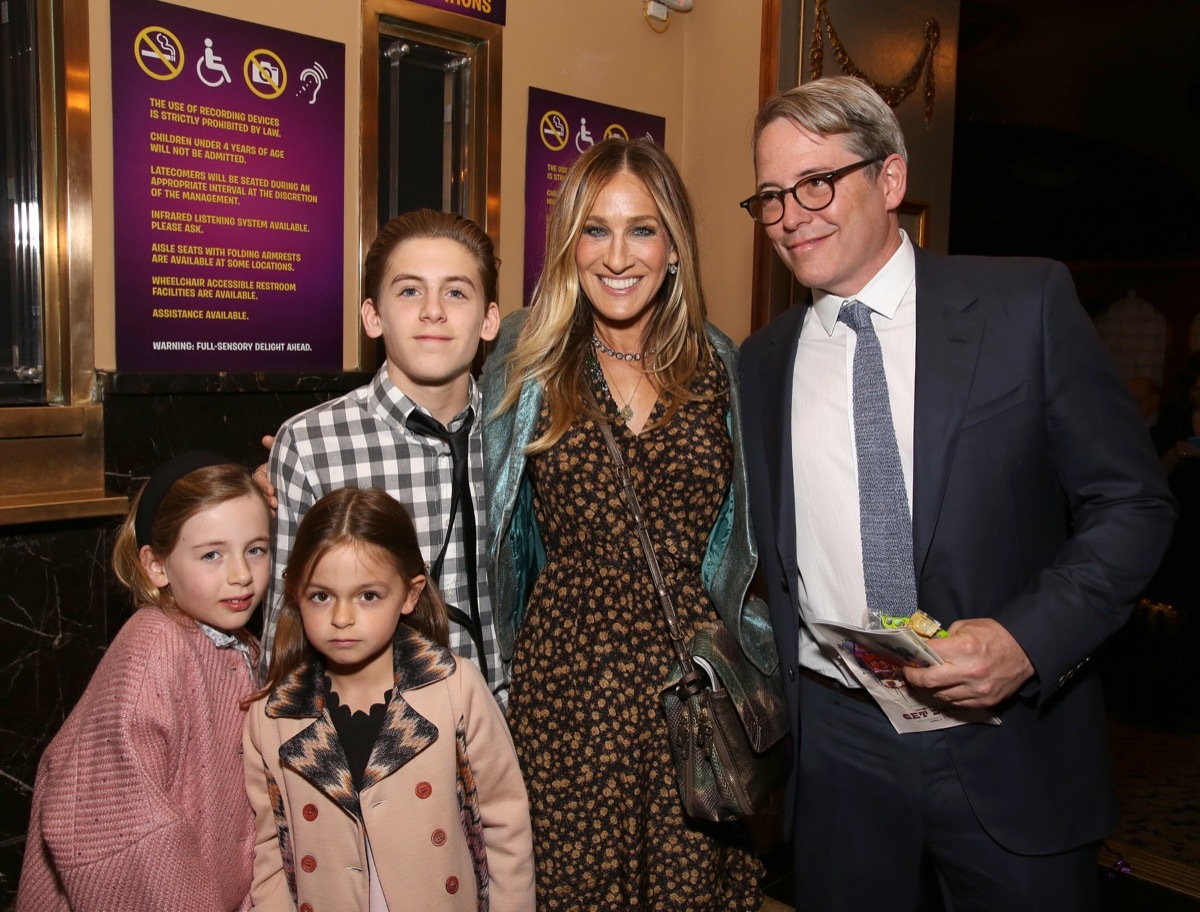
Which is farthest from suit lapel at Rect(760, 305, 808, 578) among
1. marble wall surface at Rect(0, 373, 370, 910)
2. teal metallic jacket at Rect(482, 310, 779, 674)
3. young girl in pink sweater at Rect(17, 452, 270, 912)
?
marble wall surface at Rect(0, 373, 370, 910)

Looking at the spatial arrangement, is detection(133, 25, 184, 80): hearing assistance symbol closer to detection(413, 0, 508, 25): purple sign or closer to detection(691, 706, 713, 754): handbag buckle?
detection(413, 0, 508, 25): purple sign

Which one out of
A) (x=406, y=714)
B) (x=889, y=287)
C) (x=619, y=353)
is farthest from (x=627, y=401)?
(x=406, y=714)

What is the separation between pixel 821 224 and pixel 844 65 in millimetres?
2282

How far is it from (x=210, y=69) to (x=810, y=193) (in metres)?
1.98

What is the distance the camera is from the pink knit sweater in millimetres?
1672

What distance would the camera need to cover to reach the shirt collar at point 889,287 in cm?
190

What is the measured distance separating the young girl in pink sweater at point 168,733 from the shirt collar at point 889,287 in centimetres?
127

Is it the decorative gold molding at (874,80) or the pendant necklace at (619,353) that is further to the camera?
the decorative gold molding at (874,80)

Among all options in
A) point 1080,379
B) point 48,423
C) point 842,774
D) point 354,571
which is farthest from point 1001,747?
point 48,423

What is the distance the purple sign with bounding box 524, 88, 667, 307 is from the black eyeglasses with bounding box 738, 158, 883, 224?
193 cm

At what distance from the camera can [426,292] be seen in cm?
203

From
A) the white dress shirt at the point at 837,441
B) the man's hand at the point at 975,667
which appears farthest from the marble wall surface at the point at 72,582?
the man's hand at the point at 975,667

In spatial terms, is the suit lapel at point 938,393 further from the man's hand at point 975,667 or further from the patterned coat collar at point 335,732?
the patterned coat collar at point 335,732

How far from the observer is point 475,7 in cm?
357
